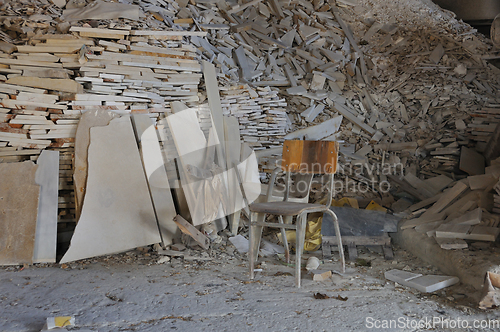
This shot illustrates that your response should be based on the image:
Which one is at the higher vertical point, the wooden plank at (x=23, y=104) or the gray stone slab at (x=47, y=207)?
the wooden plank at (x=23, y=104)

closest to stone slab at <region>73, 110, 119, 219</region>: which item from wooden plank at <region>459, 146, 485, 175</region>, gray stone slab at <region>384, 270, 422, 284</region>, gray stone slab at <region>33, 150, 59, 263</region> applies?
gray stone slab at <region>33, 150, 59, 263</region>

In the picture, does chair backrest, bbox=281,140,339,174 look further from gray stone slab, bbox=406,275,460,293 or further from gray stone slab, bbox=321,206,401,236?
gray stone slab, bbox=406,275,460,293

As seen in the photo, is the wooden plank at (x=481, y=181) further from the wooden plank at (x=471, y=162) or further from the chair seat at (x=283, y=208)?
the chair seat at (x=283, y=208)

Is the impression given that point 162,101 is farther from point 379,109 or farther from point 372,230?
Answer: point 379,109

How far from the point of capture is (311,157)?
11.6 feet

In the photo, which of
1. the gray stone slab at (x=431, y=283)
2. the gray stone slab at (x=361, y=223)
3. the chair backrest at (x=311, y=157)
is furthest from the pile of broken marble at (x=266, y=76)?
the gray stone slab at (x=431, y=283)

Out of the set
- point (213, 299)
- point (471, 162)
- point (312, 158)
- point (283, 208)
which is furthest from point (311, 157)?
point (471, 162)

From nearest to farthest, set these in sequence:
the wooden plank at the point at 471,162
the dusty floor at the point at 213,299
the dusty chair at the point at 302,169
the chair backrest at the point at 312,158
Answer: the dusty floor at the point at 213,299 < the dusty chair at the point at 302,169 < the chair backrest at the point at 312,158 < the wooden plank at the point at 471,162

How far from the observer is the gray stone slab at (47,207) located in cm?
372

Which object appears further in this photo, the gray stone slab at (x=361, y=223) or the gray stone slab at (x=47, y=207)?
the gray stone slab at (x=361, y=223)

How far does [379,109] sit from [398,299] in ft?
13.1

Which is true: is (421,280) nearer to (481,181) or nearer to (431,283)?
(431,283)

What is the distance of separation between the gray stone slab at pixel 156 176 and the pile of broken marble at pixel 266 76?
0.19m

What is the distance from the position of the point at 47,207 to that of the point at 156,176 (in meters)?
1.12
